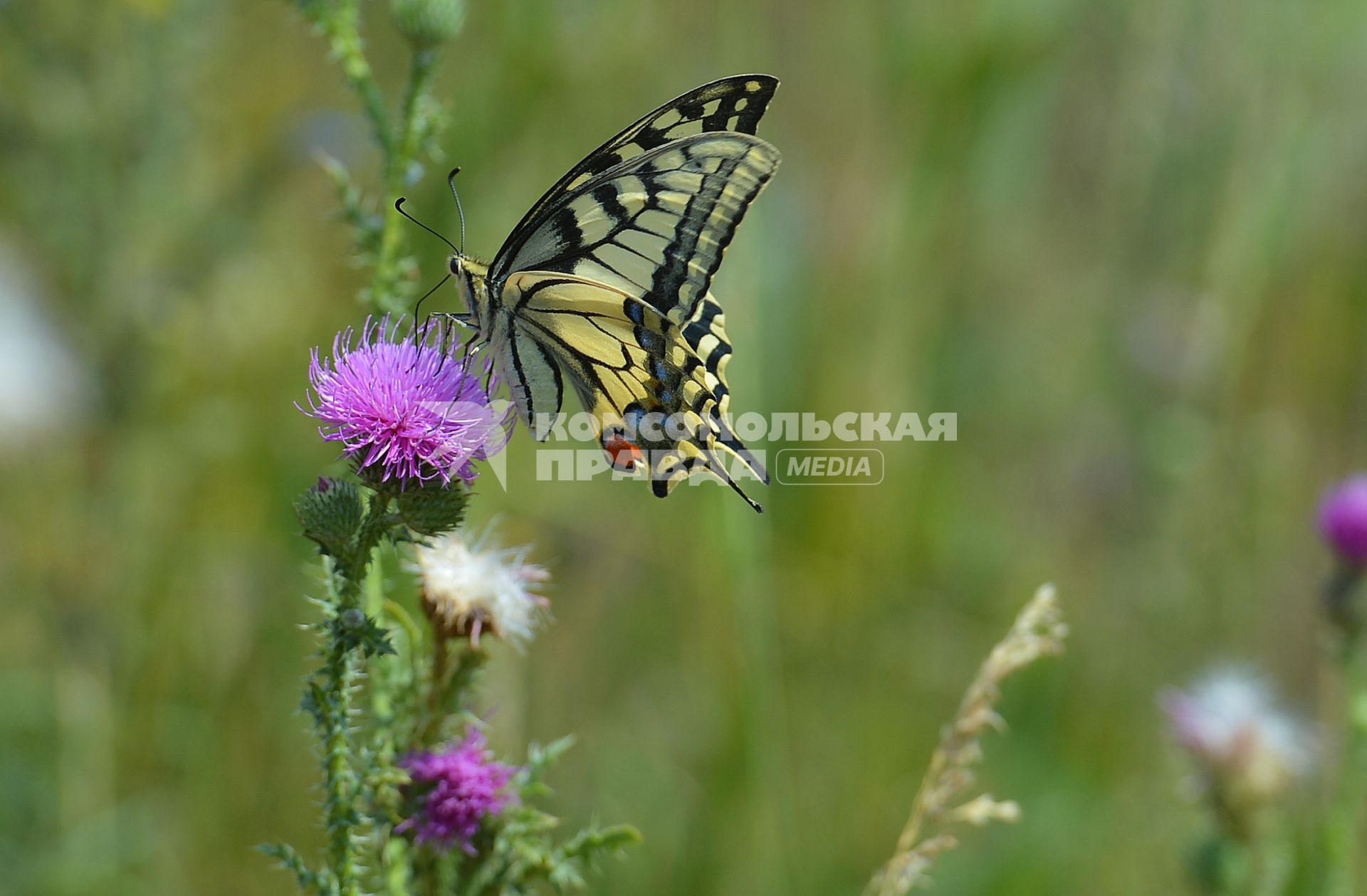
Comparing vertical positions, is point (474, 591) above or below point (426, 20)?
below

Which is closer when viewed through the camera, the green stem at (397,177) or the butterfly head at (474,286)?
the green stem at (397,177)

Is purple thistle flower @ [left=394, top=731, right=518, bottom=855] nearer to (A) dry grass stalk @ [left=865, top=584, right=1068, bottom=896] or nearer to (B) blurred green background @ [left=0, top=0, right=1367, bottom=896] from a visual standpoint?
(A) dry grass stalk @ [left=865, top=584, right=1068, bottom=896]

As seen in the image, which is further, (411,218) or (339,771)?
(411,218)

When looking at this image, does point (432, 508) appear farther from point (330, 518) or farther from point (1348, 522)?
point (1348, 522)

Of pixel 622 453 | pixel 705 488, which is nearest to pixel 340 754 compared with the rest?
pixel 622 453

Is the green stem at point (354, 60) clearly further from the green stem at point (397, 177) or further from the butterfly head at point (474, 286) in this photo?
the butterfly head at point (474, 286)

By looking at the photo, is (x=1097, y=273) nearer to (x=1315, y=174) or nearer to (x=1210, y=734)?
(x=1315, y=174)

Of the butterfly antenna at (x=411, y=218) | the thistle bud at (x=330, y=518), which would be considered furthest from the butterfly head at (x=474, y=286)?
the thistle bud at (x=330, y=518)

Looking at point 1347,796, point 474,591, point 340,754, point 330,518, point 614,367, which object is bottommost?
point 1347,796

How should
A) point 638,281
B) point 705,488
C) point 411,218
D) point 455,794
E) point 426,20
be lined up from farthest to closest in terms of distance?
point 705,488 → point 638,281 → point 426,20 → point 411,218 → point 455,794
